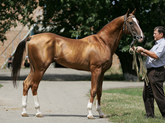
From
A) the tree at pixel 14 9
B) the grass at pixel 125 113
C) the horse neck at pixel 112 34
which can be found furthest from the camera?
the tree at pixel 14 9

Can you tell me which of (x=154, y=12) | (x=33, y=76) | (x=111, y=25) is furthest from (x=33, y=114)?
(x=154, y=12)

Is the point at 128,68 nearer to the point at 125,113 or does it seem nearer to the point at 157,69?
the point at 125,113

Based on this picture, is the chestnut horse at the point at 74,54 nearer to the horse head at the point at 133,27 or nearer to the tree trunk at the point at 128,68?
the horse head at the point at 133,27

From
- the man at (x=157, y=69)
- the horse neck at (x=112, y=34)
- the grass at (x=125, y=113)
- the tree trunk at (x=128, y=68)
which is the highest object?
the horse neck at (x=112, y=34)

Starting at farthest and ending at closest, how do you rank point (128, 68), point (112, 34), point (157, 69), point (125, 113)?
point (128, 68)
point (125, 113)
point (112, 34)
point (157, 69)

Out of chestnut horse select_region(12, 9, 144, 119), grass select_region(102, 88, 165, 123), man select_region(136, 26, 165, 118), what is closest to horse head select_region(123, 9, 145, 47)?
chestnut horse select_region(12, 9, 144, 119)

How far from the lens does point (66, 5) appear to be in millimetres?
17688

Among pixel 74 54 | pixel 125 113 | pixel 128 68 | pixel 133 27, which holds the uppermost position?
pixel 133 27

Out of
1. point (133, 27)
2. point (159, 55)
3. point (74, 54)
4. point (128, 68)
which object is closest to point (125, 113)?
point (159, 55)

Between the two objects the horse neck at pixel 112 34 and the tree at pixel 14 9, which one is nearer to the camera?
the horse neck at pixel 112 34

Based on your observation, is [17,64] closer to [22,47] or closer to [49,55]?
[22,47]

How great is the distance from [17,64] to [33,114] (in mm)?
1394

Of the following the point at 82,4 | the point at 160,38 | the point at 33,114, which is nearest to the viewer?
the point at 160,38

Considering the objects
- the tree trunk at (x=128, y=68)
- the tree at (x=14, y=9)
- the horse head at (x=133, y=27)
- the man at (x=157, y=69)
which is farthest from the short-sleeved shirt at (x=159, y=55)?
the tree trunk at (x=128, y=68)
